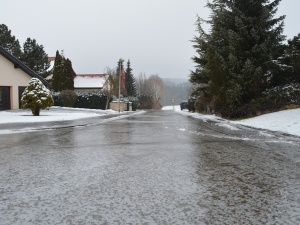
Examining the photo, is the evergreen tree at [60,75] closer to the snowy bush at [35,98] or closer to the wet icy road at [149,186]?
the snowy bush at [35,98]

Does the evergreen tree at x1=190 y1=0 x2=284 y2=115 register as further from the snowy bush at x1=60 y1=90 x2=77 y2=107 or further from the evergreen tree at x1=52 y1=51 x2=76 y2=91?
the evergreen tree at x1=52 y1=51 x2=76 y2=91

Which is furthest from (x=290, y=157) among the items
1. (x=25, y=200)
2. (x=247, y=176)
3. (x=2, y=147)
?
(x=2, y=147)

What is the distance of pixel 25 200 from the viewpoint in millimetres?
4449

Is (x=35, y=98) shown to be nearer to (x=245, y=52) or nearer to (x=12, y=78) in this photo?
(x=12, y=78)

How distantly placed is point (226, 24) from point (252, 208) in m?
24.9

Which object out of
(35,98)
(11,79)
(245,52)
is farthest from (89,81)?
(245,52)

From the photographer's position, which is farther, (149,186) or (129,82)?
(129,82)

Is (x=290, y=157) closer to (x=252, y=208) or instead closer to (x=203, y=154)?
(x=203, y=154)

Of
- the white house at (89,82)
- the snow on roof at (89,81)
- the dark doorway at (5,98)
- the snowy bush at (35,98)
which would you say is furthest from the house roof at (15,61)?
the snow on roof at (89,81)

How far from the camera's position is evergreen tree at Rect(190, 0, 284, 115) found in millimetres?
24203

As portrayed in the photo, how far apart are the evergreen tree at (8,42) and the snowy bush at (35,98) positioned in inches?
1003

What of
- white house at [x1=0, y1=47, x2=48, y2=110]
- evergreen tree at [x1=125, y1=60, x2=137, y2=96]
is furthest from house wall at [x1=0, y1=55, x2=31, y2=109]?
evergreen tree at [x1=125, y1=60, x2=137, y2=96]

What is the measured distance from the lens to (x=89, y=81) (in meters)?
65.9

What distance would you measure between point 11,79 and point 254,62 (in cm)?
2634
